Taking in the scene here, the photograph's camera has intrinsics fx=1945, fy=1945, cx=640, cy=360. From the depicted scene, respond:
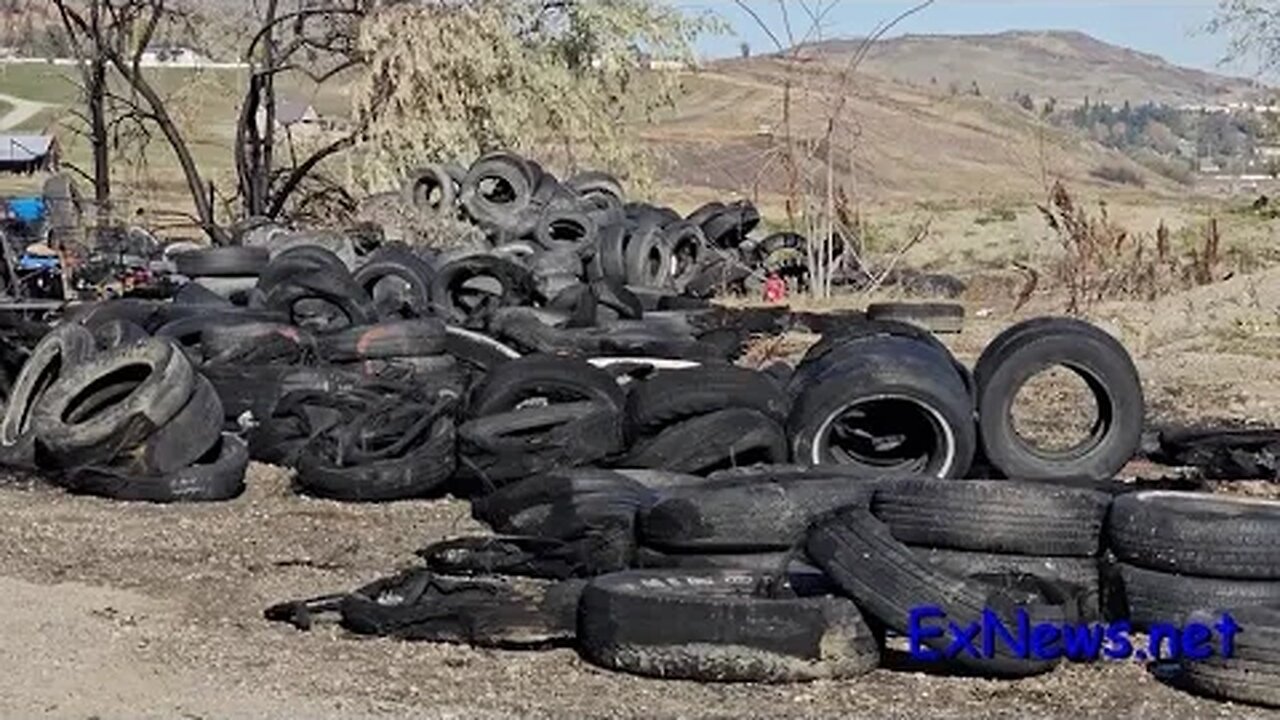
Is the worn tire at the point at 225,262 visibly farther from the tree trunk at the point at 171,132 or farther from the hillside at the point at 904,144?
the hillside at the point at 904,144

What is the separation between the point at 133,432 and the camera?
10.2 metres

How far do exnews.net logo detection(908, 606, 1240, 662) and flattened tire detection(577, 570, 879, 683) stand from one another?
10.7 inches

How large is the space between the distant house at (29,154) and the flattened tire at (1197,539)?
30.3 m

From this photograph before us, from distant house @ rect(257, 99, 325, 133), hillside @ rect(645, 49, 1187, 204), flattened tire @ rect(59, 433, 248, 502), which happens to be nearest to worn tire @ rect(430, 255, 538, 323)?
flattened tire @ rect(59, 433, 248, 502)

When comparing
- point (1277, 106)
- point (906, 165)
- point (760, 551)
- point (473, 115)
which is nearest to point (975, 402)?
point (760, 551)

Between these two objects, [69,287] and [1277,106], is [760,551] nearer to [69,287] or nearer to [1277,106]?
[69,287]

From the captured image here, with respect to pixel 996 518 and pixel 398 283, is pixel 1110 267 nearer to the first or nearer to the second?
pixel 398 283

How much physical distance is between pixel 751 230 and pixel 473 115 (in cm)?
599

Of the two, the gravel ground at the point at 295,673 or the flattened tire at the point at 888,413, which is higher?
the flattened tire at the point at 888,413

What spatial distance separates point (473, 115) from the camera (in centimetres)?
2767

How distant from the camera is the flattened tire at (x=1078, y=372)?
9648 mm

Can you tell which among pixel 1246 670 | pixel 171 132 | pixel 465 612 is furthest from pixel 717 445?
pixel 171 132

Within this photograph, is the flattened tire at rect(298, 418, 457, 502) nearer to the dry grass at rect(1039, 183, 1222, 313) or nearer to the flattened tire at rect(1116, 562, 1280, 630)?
the flattened tire at rect(1116, 562, 1280, 630)

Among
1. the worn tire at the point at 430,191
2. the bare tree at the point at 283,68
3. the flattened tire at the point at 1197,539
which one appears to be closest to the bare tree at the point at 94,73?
the bare tree at the point at 283,68
